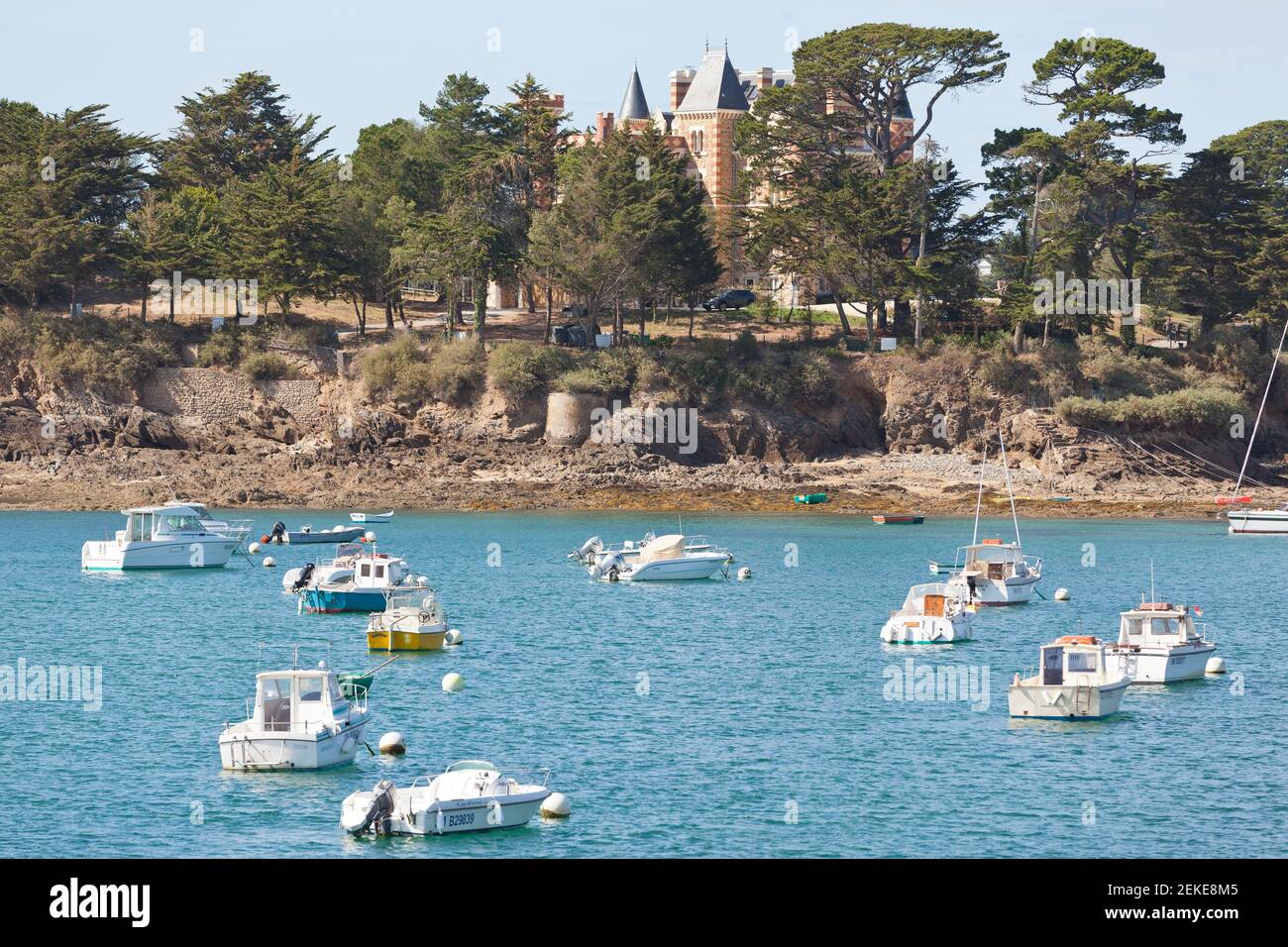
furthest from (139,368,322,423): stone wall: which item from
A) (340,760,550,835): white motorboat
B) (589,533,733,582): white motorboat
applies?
(340,760,550,835): white motorboat

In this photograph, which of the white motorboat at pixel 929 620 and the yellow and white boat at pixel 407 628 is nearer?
the yellow and white boat at pixel 407 628

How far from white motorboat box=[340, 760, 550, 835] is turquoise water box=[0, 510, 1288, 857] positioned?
1.11 ft

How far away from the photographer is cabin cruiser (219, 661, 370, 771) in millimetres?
38281

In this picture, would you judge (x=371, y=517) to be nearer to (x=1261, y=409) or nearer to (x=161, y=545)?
(x=161, y=545)

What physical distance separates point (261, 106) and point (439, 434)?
117 feet

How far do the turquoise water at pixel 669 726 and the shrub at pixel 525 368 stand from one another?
3046 centimetres

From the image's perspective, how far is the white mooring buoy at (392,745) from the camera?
132 feet

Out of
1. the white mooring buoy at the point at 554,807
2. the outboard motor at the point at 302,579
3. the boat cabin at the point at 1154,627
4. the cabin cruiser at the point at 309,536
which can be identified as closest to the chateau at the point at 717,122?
the cabin cruiser at the point at 309,536

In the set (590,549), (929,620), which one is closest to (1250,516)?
(590,549)

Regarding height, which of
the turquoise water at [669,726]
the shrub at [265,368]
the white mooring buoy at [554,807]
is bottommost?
the turquoise water at [669,726]
